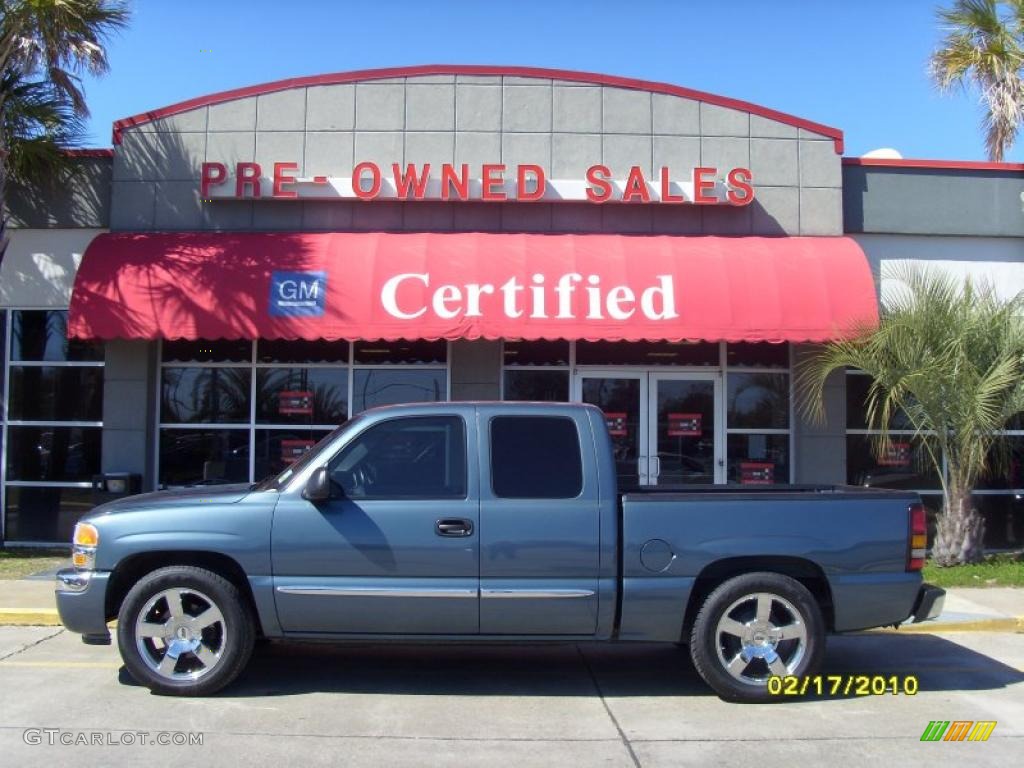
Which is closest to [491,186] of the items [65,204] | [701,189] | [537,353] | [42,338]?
[537,353]

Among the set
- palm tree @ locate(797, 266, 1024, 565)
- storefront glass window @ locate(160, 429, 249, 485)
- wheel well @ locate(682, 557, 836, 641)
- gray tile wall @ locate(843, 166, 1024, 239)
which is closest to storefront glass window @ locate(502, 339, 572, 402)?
palm tree @ locate(797, 266, 1024, 565)

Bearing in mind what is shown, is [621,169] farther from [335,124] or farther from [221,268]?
[221,268]

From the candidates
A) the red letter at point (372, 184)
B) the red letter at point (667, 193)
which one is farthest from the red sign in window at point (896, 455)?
the red letter at point (372, 184)

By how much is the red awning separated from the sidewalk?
3237mm

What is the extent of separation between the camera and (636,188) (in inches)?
482

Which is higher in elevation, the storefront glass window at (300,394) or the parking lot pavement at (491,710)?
the storefront glass window at (300,394)

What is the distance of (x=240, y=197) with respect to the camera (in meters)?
12.3

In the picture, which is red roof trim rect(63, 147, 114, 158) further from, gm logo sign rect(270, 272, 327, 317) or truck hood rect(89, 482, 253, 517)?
truck hood rect(89, 482, 253, 517)

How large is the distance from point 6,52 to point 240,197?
3.12 metres

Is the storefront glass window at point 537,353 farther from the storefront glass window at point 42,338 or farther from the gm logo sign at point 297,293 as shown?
the storefront glass window at point 42,338

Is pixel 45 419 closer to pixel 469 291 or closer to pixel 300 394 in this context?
pixel 300 394

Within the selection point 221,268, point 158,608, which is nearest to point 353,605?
point 158,608

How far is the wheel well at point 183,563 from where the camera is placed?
6066 millimetres
